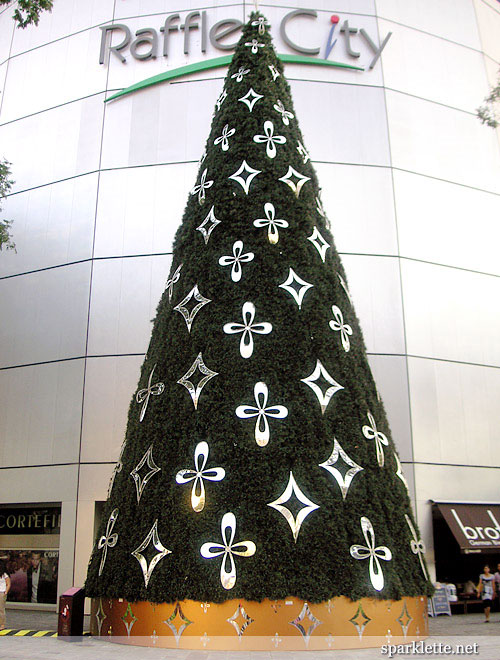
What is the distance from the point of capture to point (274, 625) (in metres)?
5.96

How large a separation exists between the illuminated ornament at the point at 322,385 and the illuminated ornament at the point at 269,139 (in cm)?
295

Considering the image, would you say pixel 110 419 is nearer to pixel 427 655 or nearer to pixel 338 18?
pixel 427 655

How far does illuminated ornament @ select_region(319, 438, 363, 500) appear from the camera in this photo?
257 inches

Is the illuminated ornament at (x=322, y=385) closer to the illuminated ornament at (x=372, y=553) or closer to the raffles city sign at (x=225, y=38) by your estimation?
the illuminated ornament at (x=372, y=553)

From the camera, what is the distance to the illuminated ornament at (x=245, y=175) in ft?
26.0

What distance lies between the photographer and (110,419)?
15.0m

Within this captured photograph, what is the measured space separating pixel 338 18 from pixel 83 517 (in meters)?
15.4

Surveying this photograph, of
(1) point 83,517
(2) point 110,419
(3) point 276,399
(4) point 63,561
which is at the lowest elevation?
(4) point 63,561

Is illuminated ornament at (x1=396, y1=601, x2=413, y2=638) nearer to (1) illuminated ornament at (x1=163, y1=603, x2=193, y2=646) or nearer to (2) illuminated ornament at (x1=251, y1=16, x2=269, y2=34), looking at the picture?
(1) illuminated ornament at (x1=163, y1=603, x2=193, y2=646)

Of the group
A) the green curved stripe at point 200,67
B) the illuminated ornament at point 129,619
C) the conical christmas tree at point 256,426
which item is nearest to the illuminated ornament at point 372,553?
the conical christmas tree at point 256,426

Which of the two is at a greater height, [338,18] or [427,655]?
[338,18]

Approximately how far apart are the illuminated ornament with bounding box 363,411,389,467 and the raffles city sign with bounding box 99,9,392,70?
529 inches

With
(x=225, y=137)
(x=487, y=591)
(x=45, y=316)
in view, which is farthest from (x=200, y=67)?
(x=487, y=591)

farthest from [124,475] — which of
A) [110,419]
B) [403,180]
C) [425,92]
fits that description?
[425,92]
